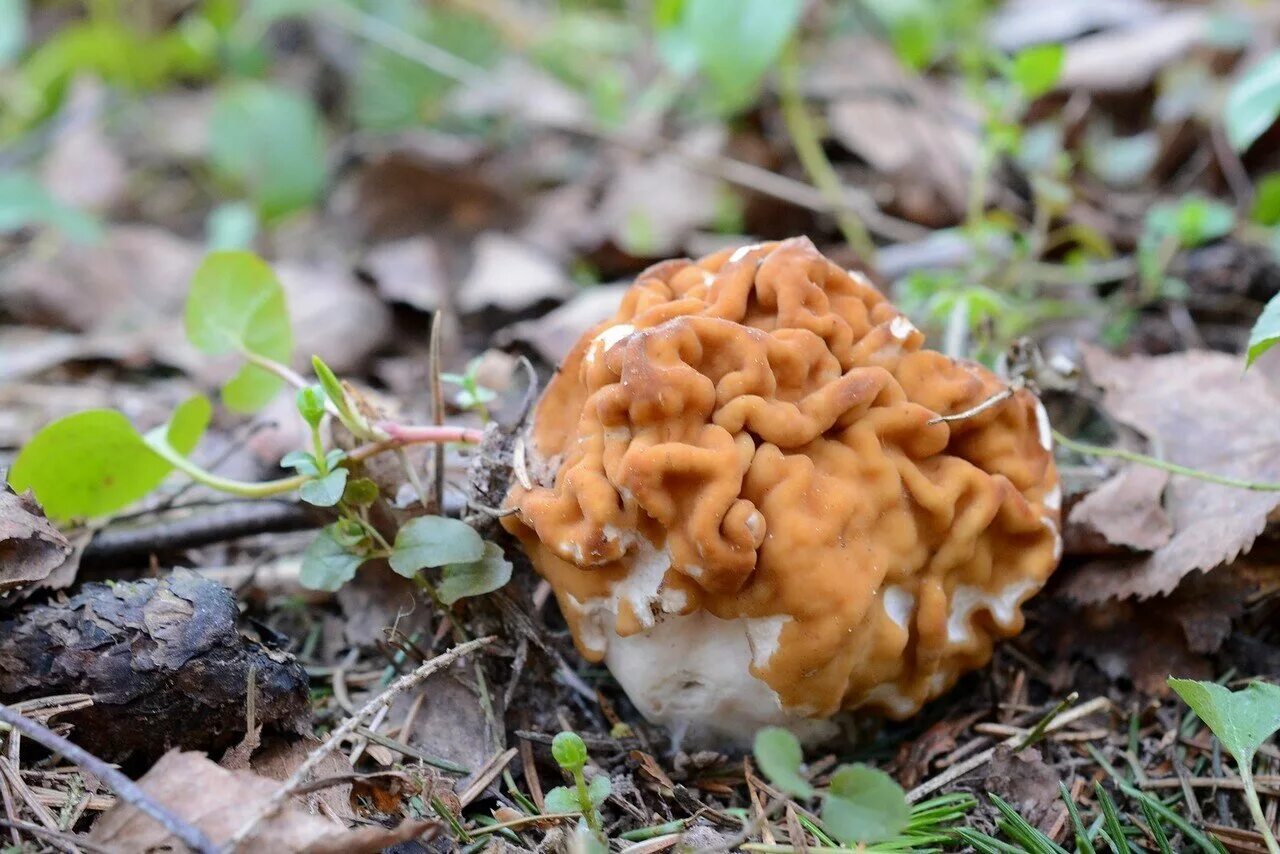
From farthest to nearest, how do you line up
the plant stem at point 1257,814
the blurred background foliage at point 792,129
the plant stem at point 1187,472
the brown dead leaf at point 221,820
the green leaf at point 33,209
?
the green leaf at point 33,209, the blurred background foliage at point 792,129, the plant stem at point 1187,472, the plant stem at point 1257,814, the brown dead leaf at point 221,820

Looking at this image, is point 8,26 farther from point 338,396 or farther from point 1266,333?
point 1266,333

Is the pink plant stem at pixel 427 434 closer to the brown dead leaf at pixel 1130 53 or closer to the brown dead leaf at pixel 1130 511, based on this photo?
the brown dead leaf at pixel 1130 511

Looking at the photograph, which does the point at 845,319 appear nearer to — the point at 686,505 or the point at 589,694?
the point at 686,505

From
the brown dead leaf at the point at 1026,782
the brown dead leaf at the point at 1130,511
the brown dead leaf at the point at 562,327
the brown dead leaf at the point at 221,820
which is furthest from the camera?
A: the brown dead leaf at the point at 562,327

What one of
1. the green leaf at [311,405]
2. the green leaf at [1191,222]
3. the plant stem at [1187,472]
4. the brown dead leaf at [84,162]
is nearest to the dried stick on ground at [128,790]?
the green leaf at [311,405]

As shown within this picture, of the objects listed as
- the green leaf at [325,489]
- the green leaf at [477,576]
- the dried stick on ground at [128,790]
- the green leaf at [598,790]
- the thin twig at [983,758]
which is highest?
the green leaf at [325,489]

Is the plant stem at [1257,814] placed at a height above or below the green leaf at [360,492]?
below

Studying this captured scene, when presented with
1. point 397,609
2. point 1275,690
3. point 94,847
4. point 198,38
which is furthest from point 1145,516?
point 198,38
